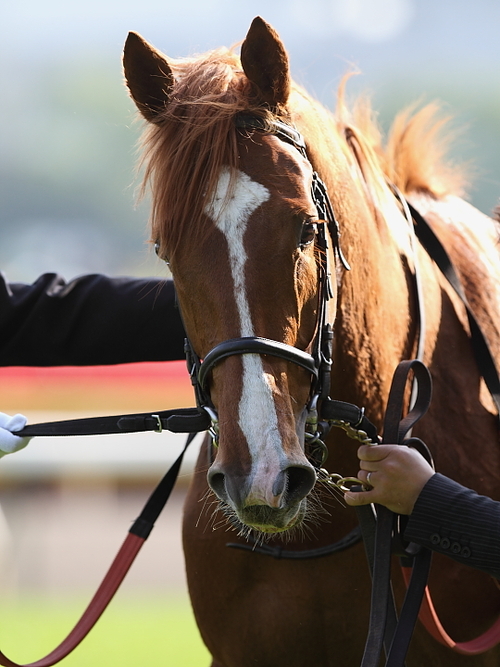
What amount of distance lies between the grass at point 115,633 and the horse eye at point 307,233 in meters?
3.22

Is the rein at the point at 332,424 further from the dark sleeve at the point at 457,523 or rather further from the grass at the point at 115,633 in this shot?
the grass at the point at 115,633

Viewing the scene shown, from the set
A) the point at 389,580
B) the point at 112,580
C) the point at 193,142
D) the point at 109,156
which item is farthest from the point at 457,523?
the point at 109,156

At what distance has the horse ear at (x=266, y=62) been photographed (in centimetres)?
158

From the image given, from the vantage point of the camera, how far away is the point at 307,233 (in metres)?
1.54

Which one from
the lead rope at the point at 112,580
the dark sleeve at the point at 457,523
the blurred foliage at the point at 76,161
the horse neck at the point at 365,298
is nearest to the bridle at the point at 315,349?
the horse neck at the point at 365,298

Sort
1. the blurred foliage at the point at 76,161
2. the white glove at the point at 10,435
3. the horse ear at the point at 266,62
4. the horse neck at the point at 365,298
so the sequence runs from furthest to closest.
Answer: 1. the blurred foliage at the point at 76,161
2. the white glove at the point at 10,435
3. the horse neck at the point at 365,298
4. the horse ear at the point at 266,62

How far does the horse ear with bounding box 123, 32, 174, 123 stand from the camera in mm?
1644

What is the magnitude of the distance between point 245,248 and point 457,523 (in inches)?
25.2

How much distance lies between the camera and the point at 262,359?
143 cm

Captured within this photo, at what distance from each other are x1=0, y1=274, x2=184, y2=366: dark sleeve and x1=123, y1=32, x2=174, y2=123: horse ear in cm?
70

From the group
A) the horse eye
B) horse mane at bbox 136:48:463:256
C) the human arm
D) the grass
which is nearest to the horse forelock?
horse mane at bbox 136:48:463:256

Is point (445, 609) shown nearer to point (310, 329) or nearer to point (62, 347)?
point (310, 329)

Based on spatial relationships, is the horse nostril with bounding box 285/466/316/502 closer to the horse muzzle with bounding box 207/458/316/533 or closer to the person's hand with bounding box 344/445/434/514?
the horse muzzle with bounding box 207/458/316/533

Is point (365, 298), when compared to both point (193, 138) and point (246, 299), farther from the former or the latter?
point (193, 138)
